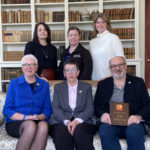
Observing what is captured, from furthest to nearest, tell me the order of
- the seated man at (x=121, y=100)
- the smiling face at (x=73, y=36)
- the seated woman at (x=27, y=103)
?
the smiling face at (x=73, y=36) → the seated woman at (x=27, y=103) → the seated man at (x=121, y=100)

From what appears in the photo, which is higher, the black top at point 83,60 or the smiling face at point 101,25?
the smiling face at point 101,25

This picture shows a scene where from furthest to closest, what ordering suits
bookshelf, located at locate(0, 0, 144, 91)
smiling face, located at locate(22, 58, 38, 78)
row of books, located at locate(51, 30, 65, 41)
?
row of books, located at locate(51, 30, 65, 41) → bookshelf, located at locate(0, 0, 144, 91) → smiling face, located at locate(22, 58, 38, 78)

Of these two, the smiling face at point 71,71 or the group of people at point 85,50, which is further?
the group of people at point 85,50

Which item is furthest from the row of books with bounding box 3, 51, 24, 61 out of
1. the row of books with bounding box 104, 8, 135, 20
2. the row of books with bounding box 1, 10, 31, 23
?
the row of books with bounding box 104, 8, 135, 20

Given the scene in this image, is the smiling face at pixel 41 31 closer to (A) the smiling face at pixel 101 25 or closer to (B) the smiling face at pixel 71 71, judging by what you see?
(A) the smiling face at pixel 101 25

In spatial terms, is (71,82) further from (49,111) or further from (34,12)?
(34,12)

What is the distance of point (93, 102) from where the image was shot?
8.54 feet

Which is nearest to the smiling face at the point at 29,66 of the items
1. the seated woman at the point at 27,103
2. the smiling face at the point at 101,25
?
the seated woman at the point at 27,103

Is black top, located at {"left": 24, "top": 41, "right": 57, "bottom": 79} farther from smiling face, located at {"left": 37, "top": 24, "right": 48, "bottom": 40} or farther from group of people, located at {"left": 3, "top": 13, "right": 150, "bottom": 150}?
group of people, located at {"left": 3, "top": 13, "right": 150, "bottom": 150}

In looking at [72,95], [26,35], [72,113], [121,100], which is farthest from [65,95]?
[26,35]

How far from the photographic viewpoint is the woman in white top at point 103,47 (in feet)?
10.4

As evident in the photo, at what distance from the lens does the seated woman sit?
236 cm

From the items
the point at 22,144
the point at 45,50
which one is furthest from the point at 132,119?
the point at 45,50

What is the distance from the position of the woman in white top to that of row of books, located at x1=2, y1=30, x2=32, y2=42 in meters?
1.87
